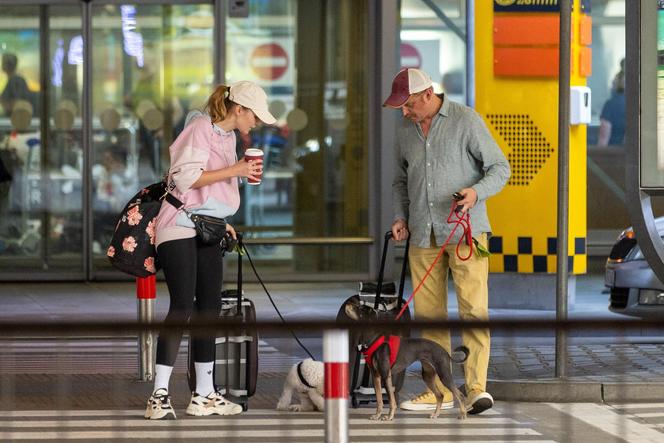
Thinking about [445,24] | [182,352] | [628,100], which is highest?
[445,24]

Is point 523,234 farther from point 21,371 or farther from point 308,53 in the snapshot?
point 21,371

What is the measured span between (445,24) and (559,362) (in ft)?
27.4

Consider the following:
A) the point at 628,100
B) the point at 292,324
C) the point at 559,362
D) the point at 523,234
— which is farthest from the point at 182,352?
→ the point at 292,324

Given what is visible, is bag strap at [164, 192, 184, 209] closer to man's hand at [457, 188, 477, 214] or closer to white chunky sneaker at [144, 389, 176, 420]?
white chunky sneaker at [144, 389, 176, 420]

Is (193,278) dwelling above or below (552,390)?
above

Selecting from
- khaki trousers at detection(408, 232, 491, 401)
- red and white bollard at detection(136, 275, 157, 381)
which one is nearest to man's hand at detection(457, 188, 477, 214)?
khaki trousers at detection(408, 232, 491, 401)

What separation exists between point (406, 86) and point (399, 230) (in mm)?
743

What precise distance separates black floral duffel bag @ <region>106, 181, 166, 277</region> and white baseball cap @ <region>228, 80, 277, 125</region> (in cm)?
62

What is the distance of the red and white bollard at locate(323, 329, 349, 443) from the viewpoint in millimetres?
4008

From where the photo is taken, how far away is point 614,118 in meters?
17.4

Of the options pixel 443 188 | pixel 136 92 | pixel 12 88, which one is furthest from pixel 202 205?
pixel 12 88

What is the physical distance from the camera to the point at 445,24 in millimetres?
16203

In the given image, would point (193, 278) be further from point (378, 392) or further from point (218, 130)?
point (378, 392)

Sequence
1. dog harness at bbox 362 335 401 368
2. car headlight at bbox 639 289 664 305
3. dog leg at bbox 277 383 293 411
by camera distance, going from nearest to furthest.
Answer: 1. dog harness at bbox 362 335 401 368
2. dog leg at bbox 277 383 293 411
3. car headlight at bbox 639 289 664 305
